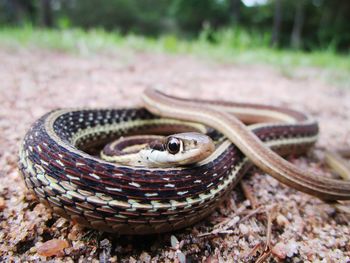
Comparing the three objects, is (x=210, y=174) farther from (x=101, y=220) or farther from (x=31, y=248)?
(x=31, y=248)

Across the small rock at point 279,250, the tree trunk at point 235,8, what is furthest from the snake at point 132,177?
the tree trunk at point 235,8

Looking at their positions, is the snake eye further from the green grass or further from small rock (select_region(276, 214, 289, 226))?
the green grass

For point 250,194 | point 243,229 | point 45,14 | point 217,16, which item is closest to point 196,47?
point 250,194

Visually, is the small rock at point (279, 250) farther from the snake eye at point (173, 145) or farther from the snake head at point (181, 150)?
the snake eye at point (173, 145)

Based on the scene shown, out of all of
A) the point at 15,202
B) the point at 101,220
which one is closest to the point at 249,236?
the point at 101,220

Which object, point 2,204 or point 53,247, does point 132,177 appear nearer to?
point 53,247

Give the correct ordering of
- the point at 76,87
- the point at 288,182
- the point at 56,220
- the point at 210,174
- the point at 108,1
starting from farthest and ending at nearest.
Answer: the point at 108,1 → the point at 76,87 → the point at 288,182 → the point at 210,174 → the point at 56,220
